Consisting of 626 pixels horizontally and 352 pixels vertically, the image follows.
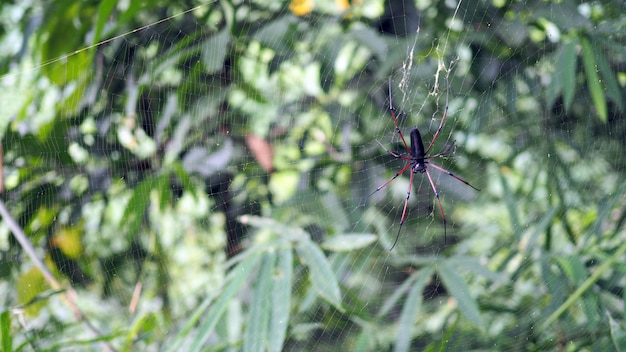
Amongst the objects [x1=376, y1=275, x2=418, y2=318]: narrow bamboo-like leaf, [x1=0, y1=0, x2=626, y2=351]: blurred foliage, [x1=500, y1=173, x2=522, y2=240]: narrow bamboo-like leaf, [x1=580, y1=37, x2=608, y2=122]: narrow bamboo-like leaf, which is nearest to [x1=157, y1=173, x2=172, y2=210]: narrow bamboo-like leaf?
[x1=0, y1=0, x2=626, y2=351]: blurred foliage

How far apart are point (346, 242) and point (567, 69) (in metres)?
0.91

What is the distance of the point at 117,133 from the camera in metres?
2.49

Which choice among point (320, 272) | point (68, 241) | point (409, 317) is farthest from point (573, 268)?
point (68, 241)

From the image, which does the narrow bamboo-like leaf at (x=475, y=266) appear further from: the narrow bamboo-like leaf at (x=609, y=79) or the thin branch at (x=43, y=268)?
the thin branch at (x=43, y=268)

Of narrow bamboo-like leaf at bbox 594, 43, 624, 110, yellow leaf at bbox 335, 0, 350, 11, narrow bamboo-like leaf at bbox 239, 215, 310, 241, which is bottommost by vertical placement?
narrow bamboo-like leaf at bbox 239, 215, 310, 241

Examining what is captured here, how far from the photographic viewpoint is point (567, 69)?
2217 mm

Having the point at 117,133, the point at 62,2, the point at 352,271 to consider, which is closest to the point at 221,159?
the point at 117,133

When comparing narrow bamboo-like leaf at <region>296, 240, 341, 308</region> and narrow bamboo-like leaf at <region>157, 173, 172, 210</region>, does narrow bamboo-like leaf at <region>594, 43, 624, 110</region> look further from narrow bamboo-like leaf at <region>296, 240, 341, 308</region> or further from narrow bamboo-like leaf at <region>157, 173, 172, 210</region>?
narrow bamboo-like leaf at <region>157, 173, 172, 210</region>

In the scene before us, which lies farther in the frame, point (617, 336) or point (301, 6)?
point (301, 6)

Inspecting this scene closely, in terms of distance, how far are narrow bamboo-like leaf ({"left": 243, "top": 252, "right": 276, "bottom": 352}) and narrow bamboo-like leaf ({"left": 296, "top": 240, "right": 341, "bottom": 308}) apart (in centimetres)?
10

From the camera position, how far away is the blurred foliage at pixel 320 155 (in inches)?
89.2

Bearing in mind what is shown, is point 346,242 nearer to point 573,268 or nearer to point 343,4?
point 573,268

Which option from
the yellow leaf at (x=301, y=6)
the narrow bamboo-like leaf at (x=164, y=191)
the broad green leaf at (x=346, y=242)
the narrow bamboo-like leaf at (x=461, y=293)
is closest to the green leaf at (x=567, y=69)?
the narrow bamboo-like leaf at (x=461, y=293)

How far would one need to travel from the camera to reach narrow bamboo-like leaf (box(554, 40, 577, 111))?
2184 mm
